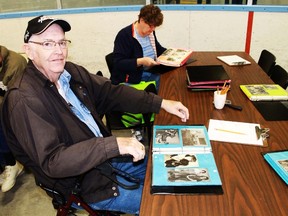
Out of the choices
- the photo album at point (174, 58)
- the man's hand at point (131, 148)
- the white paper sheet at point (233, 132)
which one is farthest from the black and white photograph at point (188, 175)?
the photo album at point (174, 58)

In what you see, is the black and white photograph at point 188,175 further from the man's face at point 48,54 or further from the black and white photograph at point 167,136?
the man's face at point 48,54

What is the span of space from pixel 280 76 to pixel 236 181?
57.6 inches

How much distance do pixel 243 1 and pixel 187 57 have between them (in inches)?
59.8

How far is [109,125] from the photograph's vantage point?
2.13 m

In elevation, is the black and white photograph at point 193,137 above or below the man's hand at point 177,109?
below

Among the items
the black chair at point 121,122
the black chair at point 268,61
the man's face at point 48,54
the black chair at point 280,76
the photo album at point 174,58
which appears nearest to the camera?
the man's face at point 48,54

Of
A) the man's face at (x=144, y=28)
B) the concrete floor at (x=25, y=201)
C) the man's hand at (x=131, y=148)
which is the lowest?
the concrete floor at (x=25, y=201)

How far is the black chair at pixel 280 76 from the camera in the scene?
2131 mm

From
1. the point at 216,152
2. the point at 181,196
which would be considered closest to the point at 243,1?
the point at 216,152

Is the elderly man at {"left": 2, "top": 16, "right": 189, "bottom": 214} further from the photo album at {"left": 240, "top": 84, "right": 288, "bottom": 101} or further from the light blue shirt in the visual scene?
the photo album at {"left": 240, "top": 84, "right": 288, "bottom": 101}

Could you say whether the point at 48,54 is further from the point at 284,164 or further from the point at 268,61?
the point at 268,61

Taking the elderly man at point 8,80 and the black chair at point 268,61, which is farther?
the black chair at point 268,61

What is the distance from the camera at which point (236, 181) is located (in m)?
1.07

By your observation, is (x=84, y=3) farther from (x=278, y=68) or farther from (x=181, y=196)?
(x=181, y=196)
